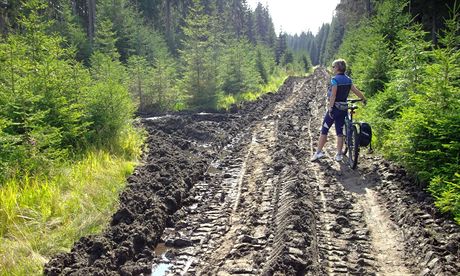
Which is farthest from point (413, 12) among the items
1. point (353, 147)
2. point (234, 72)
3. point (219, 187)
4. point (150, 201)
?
point (150, 201)

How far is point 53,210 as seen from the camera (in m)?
5.59

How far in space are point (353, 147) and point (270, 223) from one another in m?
3.25

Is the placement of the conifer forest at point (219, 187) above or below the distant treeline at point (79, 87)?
below

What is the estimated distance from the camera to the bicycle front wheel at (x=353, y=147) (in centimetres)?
730

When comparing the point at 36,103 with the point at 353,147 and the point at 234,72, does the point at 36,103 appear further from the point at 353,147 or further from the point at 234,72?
the point at 234,72

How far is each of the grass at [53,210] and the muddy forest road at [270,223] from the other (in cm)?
26

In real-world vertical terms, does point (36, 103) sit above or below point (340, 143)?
above

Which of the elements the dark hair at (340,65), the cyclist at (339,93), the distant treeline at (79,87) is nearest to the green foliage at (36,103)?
the distant treeline at (79,87)

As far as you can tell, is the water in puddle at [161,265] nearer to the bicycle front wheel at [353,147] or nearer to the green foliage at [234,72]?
the bicycle front wheel at [353,147]

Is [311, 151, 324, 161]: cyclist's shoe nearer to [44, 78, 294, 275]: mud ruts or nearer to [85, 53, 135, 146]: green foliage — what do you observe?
[44, 78, 294, 275]: mud ruts

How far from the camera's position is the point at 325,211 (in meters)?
5.66

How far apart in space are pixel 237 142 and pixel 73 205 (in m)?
6.26

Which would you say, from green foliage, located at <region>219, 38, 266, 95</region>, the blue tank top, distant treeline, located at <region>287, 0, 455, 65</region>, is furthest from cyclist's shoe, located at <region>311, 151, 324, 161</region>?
green foliage, located at <region>219, 38, 266, 95</region>

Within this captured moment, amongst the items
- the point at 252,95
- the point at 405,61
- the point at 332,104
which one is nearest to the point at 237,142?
the point at 332,104
